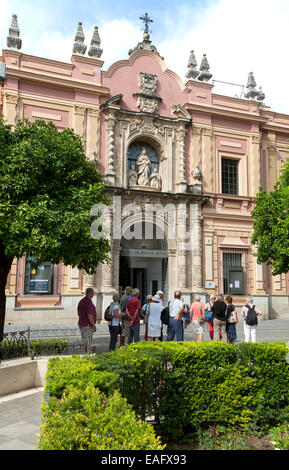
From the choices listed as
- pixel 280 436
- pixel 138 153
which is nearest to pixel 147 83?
pixel 138 153

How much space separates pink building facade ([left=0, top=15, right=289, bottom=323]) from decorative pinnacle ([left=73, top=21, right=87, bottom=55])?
0.20 ft

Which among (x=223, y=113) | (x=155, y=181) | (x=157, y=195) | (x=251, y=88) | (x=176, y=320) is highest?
(x=251, y=88)

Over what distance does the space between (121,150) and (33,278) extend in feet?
22.9

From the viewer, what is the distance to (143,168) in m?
18.3

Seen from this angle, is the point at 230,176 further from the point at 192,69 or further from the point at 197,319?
the point at 197,319

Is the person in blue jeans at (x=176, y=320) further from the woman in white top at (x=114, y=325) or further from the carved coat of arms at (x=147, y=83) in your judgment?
the carved coat of arms at (x=147, y=83)

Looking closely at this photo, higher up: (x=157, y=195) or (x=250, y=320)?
(x=157, y=195)

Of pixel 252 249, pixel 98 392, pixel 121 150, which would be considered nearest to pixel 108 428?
pixel 98 392

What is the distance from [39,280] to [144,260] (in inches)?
227

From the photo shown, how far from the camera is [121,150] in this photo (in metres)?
17.7

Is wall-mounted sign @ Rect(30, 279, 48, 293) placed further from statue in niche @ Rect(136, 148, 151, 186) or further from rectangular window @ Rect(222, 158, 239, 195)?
rectangular window @ Rect(222, 158, 239, 195)

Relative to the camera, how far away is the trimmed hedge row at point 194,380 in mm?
4293

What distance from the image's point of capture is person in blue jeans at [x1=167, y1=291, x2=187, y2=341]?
32.0 feet

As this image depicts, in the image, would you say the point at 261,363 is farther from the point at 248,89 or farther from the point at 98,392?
the point at 248,89
